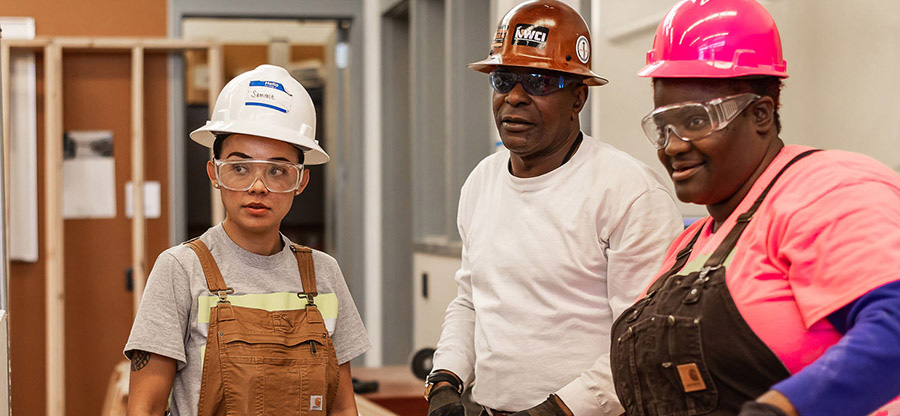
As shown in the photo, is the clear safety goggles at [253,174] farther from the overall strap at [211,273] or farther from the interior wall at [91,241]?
the interior wall at [91,241]

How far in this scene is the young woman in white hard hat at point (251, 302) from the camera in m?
1.72

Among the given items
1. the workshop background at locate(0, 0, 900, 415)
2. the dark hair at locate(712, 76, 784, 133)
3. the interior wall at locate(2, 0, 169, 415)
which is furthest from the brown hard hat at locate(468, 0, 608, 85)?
the interior wall at locate(2, 0, 169, 415)

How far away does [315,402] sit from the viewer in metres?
1.81

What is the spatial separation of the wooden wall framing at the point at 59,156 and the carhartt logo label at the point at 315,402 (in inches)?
133

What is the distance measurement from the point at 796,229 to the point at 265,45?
7606 millimetres

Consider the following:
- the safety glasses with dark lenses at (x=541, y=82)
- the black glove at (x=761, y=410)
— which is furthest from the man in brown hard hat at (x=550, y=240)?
the black glove at (x=761, y=410)

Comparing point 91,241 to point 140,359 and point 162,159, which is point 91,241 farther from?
point 140,359

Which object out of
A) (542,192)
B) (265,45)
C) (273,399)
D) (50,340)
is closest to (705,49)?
(542,192)

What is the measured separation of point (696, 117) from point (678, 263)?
0.26 m

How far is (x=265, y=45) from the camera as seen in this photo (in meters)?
8.34

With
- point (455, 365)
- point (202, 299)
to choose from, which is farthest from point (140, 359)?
point (455, 365)

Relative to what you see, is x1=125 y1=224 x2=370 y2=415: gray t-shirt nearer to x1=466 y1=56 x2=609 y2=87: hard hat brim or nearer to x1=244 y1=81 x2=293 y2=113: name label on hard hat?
x1=244 y1=81 x2=293 y2=113: name label on hard hat

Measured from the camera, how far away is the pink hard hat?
1353mm

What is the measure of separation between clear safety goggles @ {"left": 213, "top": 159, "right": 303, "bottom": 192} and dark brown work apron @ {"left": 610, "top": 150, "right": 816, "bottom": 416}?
2.53ft
